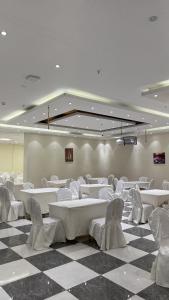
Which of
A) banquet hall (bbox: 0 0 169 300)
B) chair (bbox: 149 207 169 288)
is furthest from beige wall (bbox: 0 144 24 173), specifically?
chair (bbox: 149 207 169 288)

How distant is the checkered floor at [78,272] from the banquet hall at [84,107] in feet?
0.04

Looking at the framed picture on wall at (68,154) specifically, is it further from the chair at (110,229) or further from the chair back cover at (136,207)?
the chair at (110,229)

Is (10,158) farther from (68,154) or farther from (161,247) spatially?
(161,247)

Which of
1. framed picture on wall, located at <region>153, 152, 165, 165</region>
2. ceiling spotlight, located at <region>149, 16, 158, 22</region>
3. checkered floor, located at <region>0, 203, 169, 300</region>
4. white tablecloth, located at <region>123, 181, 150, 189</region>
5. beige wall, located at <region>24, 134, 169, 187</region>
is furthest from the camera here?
beige wall, located at <region>24, 134, 169, 187</region>

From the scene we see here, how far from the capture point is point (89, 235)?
4508mm

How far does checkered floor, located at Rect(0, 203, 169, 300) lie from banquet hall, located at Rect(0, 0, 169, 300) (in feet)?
0.04

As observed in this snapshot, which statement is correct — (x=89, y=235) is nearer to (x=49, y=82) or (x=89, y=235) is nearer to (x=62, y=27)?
(x=49, y=82)

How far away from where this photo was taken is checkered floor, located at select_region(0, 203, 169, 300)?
2621mm

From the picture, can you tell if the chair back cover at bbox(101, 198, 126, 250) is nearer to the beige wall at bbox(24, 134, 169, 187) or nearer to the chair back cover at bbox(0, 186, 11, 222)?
the chair back cover at bbox(0, 186, 11, 222)

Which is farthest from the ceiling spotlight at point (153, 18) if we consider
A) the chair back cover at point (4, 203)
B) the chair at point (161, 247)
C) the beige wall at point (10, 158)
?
the beige wall at point (10, 158)

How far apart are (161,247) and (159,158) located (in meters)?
8.59

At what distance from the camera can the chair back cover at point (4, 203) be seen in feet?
19.5

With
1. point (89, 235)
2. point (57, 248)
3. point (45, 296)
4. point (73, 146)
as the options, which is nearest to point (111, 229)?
point (89, 235)

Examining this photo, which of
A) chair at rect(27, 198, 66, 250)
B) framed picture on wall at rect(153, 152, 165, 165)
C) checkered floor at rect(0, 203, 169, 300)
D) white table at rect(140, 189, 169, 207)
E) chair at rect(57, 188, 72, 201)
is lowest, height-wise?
checkered floor at rect(0, 203, 169, 300)
